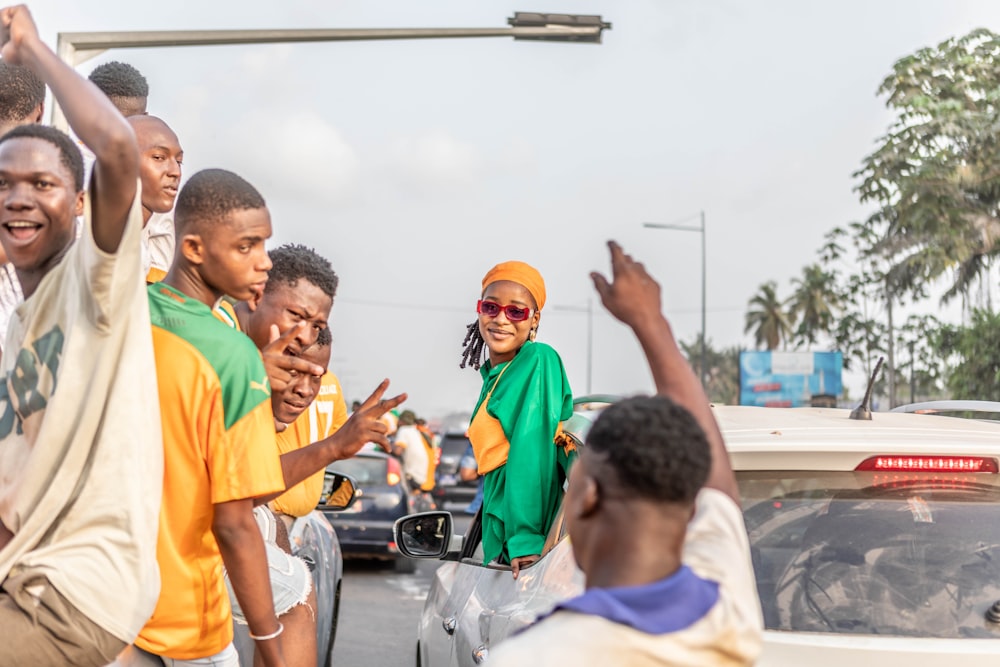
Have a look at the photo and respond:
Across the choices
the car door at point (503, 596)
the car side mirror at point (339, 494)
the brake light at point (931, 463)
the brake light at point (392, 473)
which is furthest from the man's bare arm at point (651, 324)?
the brake light at point (392, 473)

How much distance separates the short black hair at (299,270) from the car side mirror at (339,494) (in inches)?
84.3

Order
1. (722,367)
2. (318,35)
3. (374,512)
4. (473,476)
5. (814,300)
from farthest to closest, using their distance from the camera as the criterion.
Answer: (722,367) < (814,300) < (374,512) < (473,476) < (318,35)

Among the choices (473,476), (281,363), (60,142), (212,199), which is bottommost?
(473,476)

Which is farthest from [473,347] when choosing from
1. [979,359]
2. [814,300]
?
[814,300]

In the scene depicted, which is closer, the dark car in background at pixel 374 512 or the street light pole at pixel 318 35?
the street light pole at pixel 318 35

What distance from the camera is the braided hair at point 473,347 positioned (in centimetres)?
536

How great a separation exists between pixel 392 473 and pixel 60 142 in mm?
12519

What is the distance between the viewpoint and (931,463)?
3.32 meters

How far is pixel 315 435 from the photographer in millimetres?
4641

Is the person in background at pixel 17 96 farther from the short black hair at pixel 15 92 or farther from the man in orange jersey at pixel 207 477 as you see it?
the man in orange jersey at pixel 207 477

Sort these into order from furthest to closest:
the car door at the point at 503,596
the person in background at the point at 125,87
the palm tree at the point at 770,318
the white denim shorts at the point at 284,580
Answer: the palm tree at the point at 770,318 → the person in background at the point at 125,87 → the white denim shorts at the point at 284,580 → the car door at the point at 503,596

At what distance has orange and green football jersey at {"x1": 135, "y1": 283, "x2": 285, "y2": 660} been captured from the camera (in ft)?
9.07

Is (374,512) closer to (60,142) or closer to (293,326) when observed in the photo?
(293,326)

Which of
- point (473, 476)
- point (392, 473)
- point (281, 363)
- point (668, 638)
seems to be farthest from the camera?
point (392, 473)
